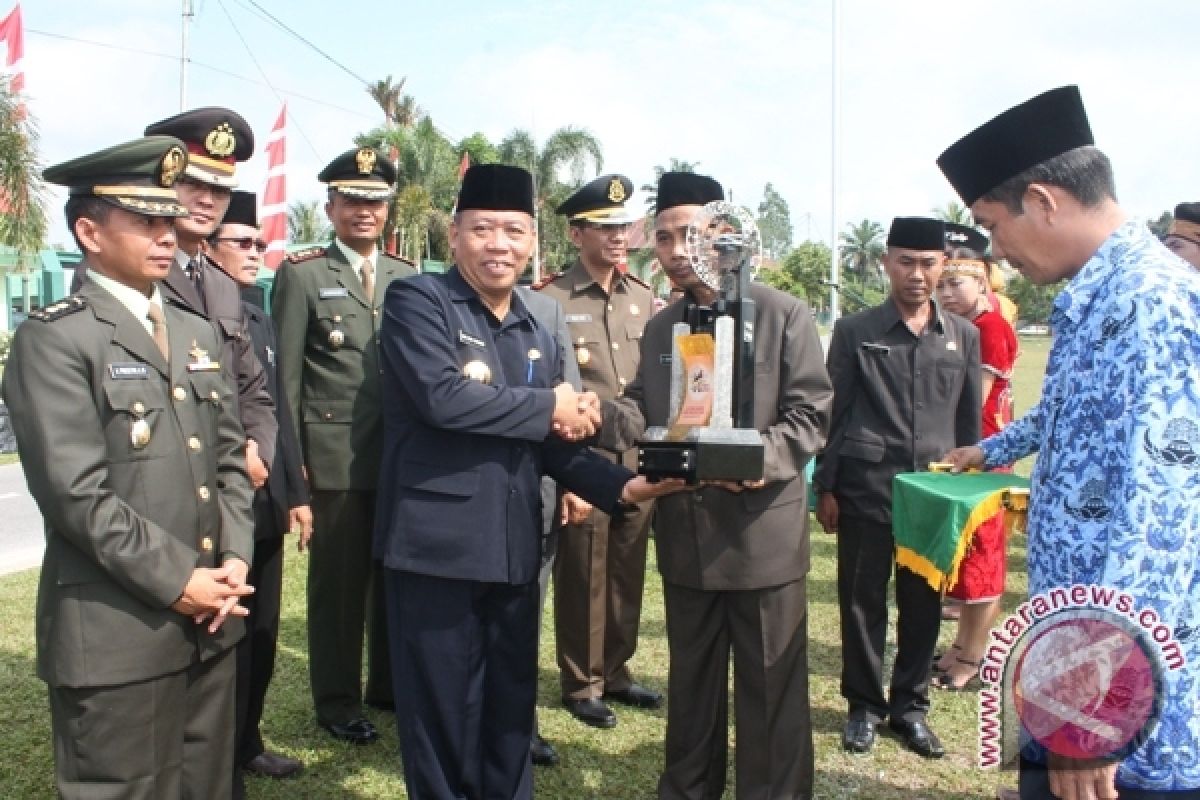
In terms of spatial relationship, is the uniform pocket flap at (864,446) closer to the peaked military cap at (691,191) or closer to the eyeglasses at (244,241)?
the peaked military cap at (691,191)

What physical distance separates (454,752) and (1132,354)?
7.04 ft

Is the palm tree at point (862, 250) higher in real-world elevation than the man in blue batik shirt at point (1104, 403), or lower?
higher

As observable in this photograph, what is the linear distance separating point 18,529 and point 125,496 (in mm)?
7031

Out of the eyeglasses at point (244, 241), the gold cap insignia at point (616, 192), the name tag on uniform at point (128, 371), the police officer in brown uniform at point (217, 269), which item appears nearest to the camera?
the name tag on uniform at point (128, 371)

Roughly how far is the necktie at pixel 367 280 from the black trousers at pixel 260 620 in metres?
1.09

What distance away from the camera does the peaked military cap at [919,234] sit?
4.04 meters

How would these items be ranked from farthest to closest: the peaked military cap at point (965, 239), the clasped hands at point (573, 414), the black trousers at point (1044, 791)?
1. the peaked military cap at point (965, 239)
2. the clasped hands at point (573, 414)
3. the black trousers at point (1044, 791)

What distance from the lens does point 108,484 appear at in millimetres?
2324

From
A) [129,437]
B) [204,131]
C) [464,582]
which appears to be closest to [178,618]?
[129,437]

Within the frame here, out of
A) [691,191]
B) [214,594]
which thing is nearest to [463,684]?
[214,594]

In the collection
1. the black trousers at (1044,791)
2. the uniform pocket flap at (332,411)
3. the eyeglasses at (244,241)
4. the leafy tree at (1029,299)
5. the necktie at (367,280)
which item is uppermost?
the leafy tree at (1029,299)

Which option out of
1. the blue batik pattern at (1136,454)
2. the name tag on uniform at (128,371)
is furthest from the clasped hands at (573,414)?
the blue batik pattern at (1136,454)

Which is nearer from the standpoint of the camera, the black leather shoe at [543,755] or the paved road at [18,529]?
the black leather shoe at [543,755]

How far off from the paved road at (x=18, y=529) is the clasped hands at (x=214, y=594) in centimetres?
521
